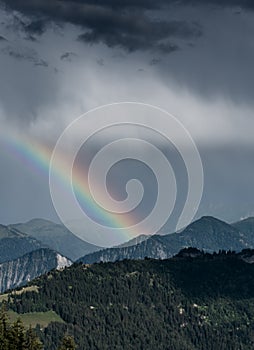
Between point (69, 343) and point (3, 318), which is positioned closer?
point (69, 343)

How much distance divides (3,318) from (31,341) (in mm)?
13572

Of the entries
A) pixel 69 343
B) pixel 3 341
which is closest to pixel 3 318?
pixel 3 341

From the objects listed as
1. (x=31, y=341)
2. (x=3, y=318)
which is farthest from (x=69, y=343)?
(x=3, y=318)

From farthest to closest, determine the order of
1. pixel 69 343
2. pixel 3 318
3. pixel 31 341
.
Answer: pixel 3 318
pixel 31 341
pixel 69 343

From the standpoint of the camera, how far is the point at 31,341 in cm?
16025

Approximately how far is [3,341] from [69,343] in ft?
59.5

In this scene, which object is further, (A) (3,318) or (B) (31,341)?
(A) (3,318)

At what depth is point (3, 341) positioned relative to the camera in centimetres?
16100

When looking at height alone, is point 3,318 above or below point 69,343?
above

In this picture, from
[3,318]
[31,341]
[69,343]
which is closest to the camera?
[69,343]

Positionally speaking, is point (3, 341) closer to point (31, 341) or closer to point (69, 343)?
point (31, 341)

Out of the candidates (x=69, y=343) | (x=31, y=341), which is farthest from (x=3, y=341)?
(x=69, y=343)

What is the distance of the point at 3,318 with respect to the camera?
171250 mm

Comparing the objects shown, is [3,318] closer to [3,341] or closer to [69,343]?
[3,341]
